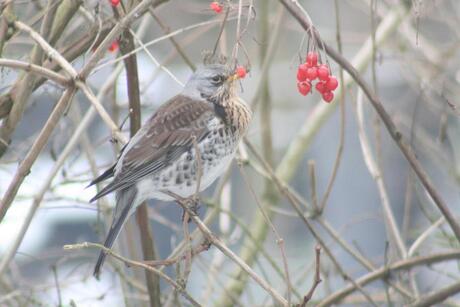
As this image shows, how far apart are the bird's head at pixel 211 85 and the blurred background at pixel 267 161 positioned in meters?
0.09

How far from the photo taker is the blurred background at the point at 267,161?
3.18m

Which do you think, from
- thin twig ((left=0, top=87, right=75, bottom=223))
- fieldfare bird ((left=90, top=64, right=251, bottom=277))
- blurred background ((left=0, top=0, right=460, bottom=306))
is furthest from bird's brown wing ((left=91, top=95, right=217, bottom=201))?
thin twig ((left=0, top=87, right=75, bottom=223))

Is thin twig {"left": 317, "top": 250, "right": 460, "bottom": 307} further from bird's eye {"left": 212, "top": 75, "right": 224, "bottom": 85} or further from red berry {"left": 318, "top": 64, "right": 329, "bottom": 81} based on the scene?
bird's eye {"left": 212, "top": 75, "right": 224, "bottom": 85}

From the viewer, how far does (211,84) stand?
3371 millimetres

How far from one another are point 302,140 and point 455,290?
1735mm

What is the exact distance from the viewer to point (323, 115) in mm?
4215

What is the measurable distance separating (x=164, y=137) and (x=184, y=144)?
3.2 inches

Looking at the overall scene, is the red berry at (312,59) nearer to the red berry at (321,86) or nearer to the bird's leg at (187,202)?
the red berry at (321,86)

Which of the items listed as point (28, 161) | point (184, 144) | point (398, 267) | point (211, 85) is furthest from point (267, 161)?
point (28, 161)

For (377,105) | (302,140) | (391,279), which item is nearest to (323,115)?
(302,140)

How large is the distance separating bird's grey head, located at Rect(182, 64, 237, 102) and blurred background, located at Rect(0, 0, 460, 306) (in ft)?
0.30

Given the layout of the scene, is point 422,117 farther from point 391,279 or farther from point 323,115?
point 391,279

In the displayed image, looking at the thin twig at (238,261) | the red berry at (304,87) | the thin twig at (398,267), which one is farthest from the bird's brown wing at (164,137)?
the thin twig at (398,267)

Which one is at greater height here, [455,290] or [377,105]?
[377,105]
